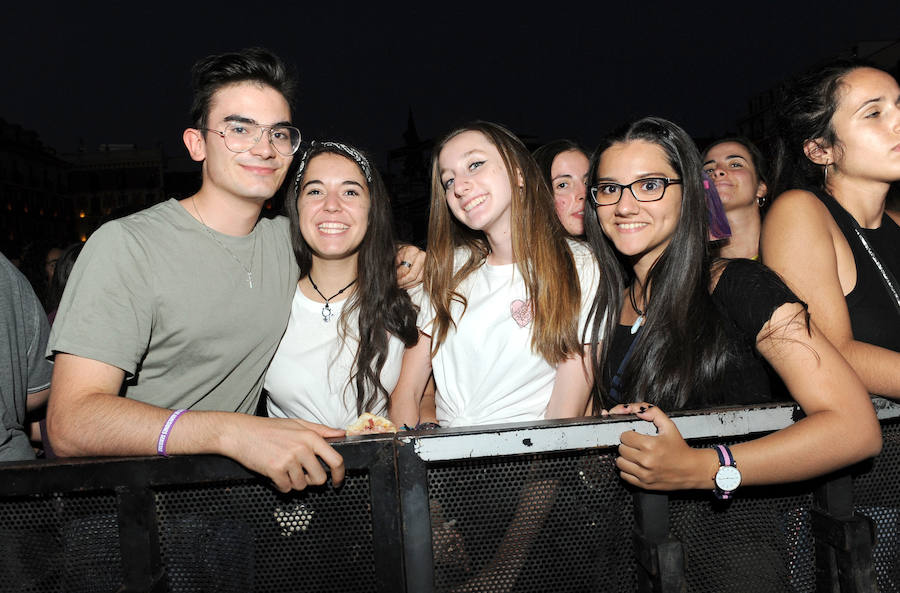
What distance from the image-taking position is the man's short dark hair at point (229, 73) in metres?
2.71

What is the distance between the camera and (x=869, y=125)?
2.27 metres

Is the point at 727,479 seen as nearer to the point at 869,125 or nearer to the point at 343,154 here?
the point at 869,125

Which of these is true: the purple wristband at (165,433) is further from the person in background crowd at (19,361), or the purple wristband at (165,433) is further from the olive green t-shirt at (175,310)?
the person in background crowd at (19,361)

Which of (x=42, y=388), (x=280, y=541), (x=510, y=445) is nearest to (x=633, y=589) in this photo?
(x=510, y=445)

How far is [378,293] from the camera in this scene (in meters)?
2.90

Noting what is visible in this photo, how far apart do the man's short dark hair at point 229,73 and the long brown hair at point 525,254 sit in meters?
0.86

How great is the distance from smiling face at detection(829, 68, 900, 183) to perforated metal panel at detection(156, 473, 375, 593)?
7.42 ft

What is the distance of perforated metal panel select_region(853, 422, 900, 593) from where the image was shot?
1448 millimetres

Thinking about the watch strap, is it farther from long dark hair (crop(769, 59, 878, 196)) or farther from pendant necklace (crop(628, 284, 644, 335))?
long dark hair (crop(769, 59, 878, 196))

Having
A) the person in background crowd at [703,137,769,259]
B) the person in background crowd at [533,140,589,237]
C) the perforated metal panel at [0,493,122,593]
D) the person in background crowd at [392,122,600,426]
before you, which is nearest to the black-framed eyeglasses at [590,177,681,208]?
the person in background crowd at [392,122,600,426]

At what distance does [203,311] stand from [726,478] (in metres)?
1.93

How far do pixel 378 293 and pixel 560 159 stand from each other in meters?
1.87

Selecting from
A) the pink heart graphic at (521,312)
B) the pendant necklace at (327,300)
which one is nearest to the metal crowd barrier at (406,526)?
the pink heart graphic at (521,312)

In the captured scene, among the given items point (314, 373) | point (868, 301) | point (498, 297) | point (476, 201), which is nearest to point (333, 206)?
point (476, 201)
